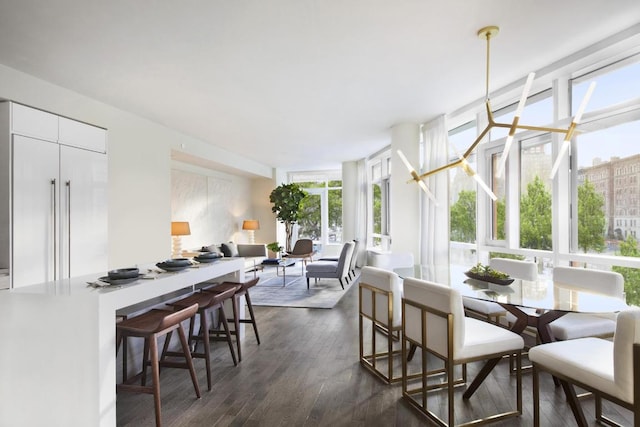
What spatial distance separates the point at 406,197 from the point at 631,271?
121 inches

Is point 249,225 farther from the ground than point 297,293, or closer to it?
farther from the ground

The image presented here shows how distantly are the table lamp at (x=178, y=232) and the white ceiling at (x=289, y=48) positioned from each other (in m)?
2.31

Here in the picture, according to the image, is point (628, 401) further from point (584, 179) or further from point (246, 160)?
point (246, 160)

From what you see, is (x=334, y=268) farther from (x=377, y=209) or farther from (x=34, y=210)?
(x=34, y=210)

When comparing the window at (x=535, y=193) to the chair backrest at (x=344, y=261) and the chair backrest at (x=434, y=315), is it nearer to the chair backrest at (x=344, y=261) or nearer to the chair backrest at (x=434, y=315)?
the chair backrest at (x=434, y=315)

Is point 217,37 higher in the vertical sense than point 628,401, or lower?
higher

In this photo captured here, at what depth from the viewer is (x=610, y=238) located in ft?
11.0

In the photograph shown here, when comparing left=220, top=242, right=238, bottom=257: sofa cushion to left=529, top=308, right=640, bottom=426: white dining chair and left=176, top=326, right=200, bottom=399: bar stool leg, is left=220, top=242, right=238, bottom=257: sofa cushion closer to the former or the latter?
left=176, top=326, right=200, bottom=399: bar stool leg

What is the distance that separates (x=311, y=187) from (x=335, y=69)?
8015 mm

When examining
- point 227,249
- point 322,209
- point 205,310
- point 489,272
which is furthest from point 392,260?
point 322,209

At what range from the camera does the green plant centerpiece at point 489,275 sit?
2.72 m

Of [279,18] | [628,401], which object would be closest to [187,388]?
[628,401]

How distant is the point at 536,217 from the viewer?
4273 mm

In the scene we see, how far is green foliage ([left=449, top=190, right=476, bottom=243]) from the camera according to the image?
525 cm
